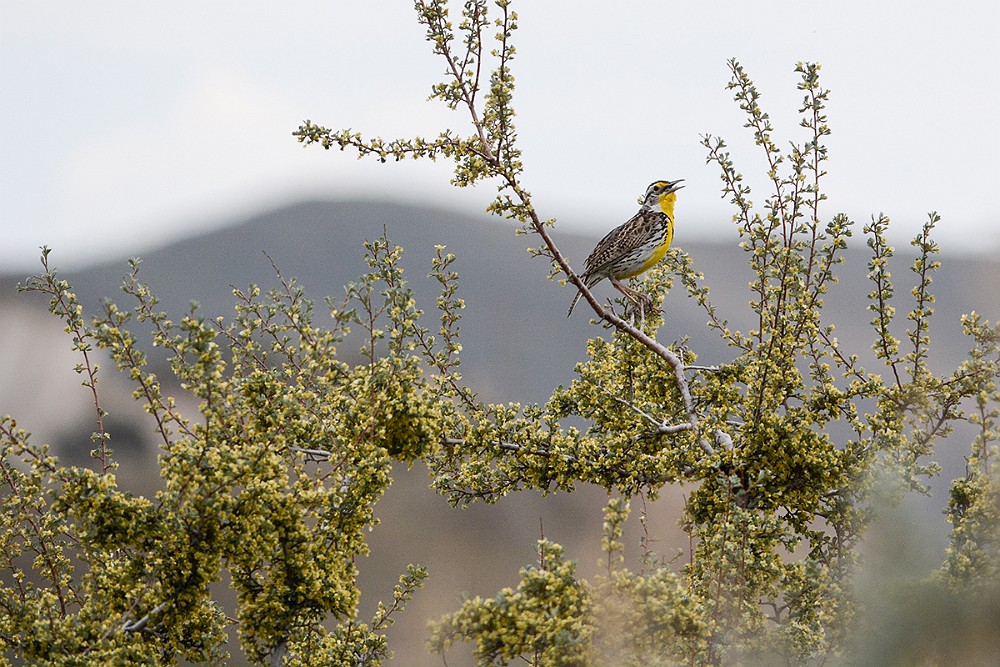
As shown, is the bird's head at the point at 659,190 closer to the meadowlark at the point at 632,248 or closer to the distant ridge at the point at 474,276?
the meadowlark at the point at 632,248

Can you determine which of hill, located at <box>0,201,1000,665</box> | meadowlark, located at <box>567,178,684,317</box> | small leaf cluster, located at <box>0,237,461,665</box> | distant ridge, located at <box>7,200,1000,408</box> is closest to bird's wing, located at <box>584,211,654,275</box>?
meadowlark, located at <box>567,178,684,317</box>

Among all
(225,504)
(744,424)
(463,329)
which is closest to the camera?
(225,504)

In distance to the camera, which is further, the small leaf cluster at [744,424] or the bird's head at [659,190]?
the bird's head at [659,190]

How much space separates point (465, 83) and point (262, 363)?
241cm

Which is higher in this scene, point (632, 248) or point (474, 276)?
point (474, 276)

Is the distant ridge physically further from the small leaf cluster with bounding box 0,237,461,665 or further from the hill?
the small leaf cluster with bounding box 0,237,461,665

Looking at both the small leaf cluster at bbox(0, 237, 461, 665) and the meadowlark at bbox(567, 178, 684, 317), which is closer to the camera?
the small leaf cluster at bbox(0, 237, 461, 665)

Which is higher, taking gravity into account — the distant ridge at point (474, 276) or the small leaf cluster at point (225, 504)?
the distant ridge at point (474, 276)

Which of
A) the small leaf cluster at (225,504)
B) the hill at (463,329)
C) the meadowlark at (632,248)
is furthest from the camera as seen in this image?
the hill at (463,329)

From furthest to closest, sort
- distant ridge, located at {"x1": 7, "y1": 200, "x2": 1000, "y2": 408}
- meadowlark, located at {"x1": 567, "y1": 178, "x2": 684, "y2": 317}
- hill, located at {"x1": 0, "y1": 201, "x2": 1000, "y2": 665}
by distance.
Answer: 1. distant ridge, located at {"x1": 7, "y1": 200, "x2": 1000, "y2": 408}
2. hill, located at {"x1": 0, "y1": 201, "x2": 1000, "y2": 665}
3. meadowlark, located at {"x1": 567, "y1": 178, "x2": 684, "y2": 317}

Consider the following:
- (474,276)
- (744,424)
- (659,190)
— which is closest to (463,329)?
(474,276)

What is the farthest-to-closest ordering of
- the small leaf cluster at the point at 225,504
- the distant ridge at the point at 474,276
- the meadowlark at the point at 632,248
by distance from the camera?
the distant ridge at the point at 474,276, the meadowlark at the point at 632,248, the small leaf cluster at the point at 225,504

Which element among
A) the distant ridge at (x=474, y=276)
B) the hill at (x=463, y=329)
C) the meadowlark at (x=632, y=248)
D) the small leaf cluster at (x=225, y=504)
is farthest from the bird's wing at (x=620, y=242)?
the distant ridge at (x=474, y=276)

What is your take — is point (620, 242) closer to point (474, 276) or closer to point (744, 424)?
point (744, 424)
